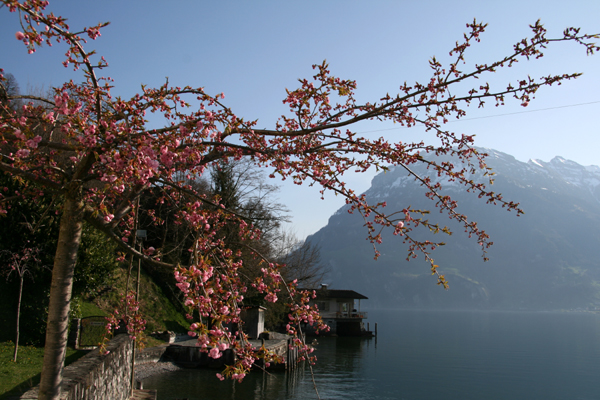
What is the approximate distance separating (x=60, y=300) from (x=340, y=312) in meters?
54.6

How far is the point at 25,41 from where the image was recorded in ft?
11.2

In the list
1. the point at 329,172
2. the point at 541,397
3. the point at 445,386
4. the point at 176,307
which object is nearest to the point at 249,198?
the point at 176,307

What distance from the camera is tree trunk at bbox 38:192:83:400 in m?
4.36

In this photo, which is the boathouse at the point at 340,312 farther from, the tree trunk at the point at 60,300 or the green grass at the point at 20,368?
the tree trunk at the point at 60,300

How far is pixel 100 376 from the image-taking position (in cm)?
839

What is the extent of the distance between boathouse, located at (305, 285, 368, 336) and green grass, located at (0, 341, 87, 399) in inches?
1663

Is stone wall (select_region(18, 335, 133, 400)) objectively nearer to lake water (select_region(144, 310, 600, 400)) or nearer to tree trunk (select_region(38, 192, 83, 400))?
tree trunk (select_region(38, 192, 83, 400))

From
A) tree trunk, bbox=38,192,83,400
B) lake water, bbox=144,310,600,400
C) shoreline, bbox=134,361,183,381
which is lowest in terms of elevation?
lake water, bbox=144,310,600,400

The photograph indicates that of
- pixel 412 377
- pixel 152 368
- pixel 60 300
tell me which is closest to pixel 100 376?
pixel 60 300

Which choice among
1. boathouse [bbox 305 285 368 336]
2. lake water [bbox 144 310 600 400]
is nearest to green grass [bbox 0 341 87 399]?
lake water [bbox 144 310 600 400]

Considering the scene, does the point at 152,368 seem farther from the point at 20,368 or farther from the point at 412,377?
the point at 412,377

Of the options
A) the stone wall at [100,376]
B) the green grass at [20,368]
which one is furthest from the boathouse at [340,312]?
the stone wall at [100,376]

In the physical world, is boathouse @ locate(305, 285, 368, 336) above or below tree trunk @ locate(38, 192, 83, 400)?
below

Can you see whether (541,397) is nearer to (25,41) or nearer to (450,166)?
(450,166)
